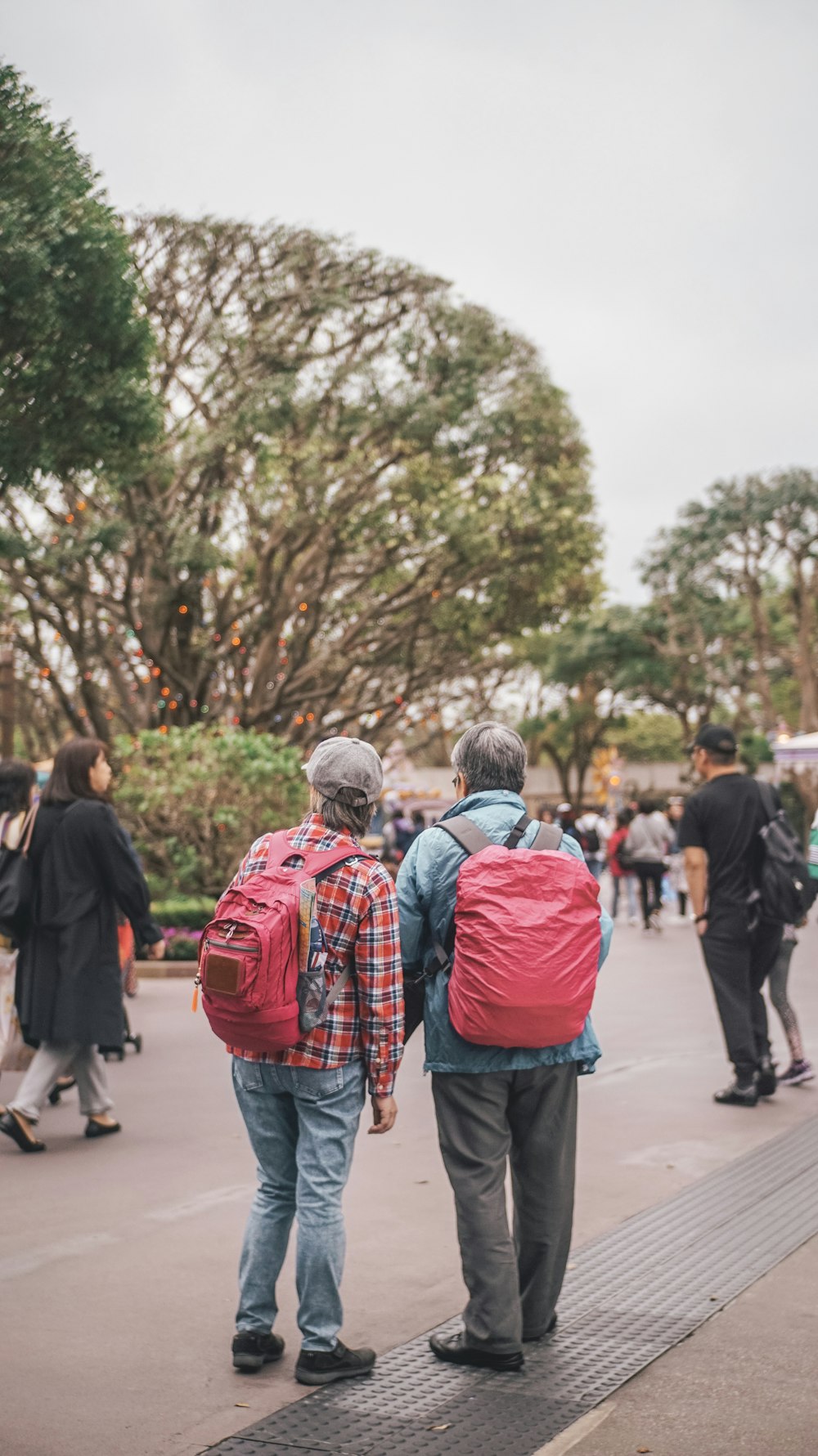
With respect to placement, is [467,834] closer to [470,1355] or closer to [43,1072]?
[470,1355]

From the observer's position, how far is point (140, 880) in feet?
24.2

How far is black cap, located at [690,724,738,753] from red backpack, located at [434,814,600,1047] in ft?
12.6

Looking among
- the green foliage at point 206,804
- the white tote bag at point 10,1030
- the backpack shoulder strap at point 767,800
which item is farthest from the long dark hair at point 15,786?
the green foliage at point 206,804

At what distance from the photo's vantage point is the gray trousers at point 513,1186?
408cm

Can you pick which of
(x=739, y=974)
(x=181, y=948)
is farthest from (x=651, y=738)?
(x=739, y=974)

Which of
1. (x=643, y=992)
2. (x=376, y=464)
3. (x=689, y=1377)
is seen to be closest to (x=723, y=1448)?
(x=689, y=1377)

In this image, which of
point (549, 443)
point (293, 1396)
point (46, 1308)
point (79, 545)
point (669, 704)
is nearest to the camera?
point (293, 1396)

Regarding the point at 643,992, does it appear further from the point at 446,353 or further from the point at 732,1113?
the point at 446,353

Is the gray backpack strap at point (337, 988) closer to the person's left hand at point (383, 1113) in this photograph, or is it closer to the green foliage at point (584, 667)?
the person's left hand at point (383, 1113)

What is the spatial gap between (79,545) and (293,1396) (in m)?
15.9

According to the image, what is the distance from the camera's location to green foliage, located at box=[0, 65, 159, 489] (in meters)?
8.06

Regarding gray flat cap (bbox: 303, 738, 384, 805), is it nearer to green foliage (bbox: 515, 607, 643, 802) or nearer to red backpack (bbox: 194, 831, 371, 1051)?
red backpack (bbox: 194, 831, 371, 1051)

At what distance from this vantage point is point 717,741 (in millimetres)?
7902

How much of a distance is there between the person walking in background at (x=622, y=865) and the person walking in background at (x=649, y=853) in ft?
0.85
